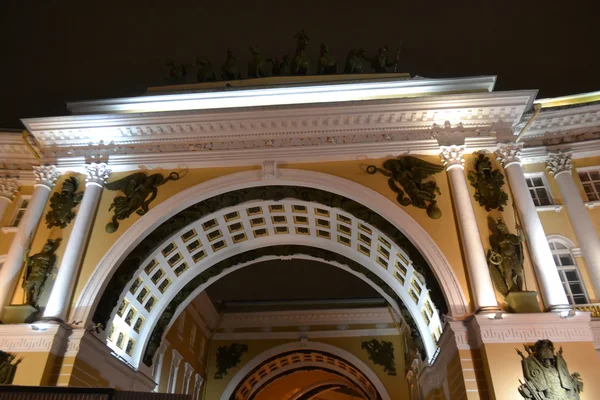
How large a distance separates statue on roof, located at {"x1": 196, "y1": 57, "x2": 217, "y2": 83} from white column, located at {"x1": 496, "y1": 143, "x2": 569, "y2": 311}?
33.4 ft

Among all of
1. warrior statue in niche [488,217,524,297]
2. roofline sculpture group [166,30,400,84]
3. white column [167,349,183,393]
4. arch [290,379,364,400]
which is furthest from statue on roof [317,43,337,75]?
arch [290,379,364,400]

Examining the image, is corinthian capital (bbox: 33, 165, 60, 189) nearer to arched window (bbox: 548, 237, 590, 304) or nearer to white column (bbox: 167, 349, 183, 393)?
white column (bbox: 167, 349, 183, 393)

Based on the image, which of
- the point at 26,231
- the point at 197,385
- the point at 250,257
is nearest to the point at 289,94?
the point at 250,257

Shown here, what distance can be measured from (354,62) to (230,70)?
4512 millimetres

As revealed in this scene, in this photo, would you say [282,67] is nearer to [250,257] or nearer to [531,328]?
[250,257]

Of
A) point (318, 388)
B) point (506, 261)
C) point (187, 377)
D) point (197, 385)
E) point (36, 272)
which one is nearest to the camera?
point (506, 261)

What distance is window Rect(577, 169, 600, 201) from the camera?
14.5 m

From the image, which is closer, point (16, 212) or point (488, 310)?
point (488, 310)

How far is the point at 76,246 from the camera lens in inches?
531

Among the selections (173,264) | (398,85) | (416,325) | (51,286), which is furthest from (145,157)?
(416,325)

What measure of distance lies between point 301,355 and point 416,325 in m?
14.3

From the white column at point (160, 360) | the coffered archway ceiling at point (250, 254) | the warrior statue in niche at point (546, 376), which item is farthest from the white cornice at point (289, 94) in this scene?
the white column at point (160, 360)

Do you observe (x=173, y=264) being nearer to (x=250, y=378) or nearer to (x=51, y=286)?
(x=51, y=286)

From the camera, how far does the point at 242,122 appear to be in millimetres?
14789
